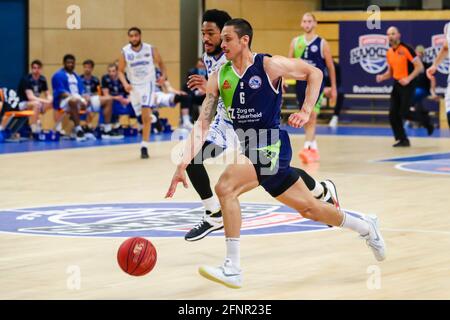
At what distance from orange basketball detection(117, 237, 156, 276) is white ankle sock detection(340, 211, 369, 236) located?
153 cm

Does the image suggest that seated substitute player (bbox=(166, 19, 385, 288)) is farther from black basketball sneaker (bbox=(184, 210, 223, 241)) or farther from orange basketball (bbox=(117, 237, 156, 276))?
black basketball sneaker (bbox=(184, 210, 223, 241))

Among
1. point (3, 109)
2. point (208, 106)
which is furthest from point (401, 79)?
point (208, 106)

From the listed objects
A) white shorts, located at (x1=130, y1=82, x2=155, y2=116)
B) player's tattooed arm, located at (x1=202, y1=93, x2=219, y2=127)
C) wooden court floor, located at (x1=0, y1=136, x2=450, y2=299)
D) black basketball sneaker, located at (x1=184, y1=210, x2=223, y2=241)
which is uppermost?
player's tattooed arm, located at (x1=202, y1=93, x2=219, y2=127)

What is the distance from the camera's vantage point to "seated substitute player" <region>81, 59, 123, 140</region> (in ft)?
75.3

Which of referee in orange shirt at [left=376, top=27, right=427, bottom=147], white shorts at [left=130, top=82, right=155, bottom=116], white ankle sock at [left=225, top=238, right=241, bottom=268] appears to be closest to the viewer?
white ankle sock at [left=225, top=238, right=241, bottom=268]

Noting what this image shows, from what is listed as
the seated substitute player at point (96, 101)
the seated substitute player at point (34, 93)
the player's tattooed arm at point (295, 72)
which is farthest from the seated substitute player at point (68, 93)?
the player's tattooed arm at point (295, 72)

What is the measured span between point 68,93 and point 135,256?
47.3 ft

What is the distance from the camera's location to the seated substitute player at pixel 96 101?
22953 millimetres

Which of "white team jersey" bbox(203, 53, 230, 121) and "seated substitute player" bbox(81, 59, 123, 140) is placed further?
"seated substitute player" bbox(81, 59, 123, 140)

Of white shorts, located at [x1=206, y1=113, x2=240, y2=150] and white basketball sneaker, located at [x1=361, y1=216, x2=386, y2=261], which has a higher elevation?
white shorts, located at [x1=206, y1=113, x2=240, y2=150]

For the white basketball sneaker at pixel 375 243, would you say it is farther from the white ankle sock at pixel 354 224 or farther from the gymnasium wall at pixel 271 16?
the gymnasium wall at pixel 271 16

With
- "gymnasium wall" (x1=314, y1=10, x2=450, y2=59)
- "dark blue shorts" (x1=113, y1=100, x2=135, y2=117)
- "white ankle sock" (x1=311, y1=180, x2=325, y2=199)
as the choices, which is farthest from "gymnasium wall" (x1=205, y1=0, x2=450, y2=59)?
"white ankle sock" (x1=311, y1=180, x2=325, y2=199)

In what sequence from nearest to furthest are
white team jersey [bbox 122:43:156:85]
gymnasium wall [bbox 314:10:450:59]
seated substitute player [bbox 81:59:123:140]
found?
white team jersey [bbox 122:43:156:85], seated substitute player [bbox 81:59:123:140], gymnasium wall [bbox 314:10:450:59]
